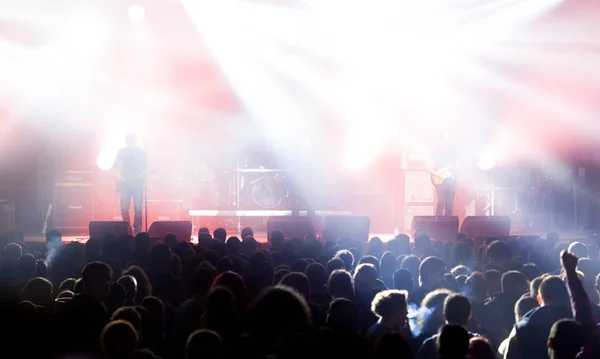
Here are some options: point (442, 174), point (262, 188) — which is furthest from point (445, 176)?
point (262, 188)

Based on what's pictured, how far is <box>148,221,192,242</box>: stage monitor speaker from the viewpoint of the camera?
1051cm

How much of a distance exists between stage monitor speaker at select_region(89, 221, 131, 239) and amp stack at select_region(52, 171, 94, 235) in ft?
14.6

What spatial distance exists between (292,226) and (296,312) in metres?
8.13

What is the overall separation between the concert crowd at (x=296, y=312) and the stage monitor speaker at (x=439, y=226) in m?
3.86

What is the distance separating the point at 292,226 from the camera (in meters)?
11.3

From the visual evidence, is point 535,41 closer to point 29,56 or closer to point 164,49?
point 164,49

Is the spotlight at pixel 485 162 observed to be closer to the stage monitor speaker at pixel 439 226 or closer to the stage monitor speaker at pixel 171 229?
the stage monitor speaker at pixel 439 226

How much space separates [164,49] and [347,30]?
4339mm

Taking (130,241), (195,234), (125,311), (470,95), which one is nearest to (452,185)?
(470,95)

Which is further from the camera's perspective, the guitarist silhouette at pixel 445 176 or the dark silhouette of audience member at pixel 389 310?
the guitarist silhouette at pixel 445 176

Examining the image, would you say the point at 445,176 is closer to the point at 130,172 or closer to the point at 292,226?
the point at 292,226

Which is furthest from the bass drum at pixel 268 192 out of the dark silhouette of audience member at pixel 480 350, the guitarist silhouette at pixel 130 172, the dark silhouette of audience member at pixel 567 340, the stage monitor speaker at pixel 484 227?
the dark silhouette of audience member at pixel 567 340

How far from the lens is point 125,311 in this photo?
3.79 metres

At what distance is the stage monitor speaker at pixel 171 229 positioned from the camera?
10508 mm
